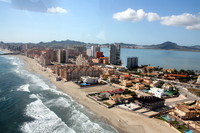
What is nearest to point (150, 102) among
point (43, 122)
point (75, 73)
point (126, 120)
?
point (126, 120)

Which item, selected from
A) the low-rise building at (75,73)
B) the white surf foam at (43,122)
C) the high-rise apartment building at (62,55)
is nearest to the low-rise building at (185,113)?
the white surf foam at (43,122)

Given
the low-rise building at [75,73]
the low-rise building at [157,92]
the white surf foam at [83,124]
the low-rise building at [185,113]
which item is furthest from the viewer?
the low-rise building at [75,73]

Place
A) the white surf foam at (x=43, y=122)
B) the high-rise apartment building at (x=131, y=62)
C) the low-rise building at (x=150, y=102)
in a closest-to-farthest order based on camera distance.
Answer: the white surf foam at (x=43, y=122), the low-rise building at (x=150, y=102), the high-rise apartment building at (x=131, y=62)

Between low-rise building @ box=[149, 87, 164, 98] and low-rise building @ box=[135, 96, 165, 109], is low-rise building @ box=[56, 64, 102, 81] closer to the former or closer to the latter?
low-rise building @ box=[149, 87, 164, 98]

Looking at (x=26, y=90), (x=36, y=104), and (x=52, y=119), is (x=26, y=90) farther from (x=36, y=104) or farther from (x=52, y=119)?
(x=52, y=119)

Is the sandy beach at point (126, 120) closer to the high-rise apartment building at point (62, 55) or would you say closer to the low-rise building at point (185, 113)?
the low-rise building at point (185, 113)

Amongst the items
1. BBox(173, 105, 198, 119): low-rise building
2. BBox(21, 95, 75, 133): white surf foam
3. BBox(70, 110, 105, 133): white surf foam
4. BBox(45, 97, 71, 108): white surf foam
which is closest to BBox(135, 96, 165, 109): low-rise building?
BBox(173, 105, 198, 119): low-rise building

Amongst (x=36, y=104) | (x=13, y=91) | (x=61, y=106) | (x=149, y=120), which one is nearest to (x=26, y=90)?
(x=13, y=91)

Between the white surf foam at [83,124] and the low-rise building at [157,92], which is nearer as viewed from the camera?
the white surf foam at [83,124]
